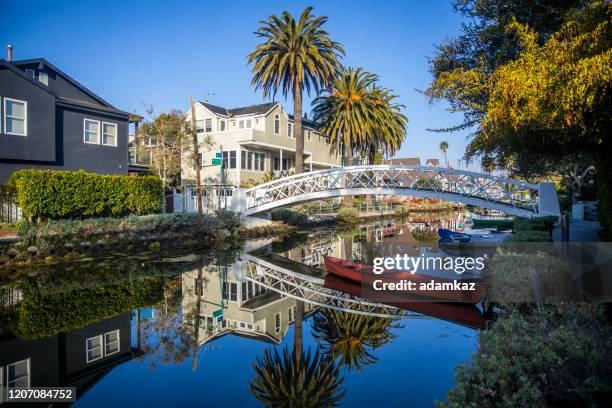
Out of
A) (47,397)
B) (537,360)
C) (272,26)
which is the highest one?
(272,26)

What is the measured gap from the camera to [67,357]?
9.09m

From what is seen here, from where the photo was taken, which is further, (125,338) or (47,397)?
(125,338)

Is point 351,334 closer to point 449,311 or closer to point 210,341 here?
point 449,311

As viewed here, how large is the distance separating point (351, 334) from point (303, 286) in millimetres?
5407

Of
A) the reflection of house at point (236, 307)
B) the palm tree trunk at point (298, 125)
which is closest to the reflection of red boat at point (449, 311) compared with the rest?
the reflection of house at point (236, 307)

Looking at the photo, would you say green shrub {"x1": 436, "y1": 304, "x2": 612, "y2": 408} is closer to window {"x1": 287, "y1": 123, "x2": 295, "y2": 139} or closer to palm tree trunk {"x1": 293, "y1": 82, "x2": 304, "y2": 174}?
palm tree trunk {"x1": 293, "y1": 82, "x2": 304, "y2": 174}

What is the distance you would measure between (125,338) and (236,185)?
24672mm

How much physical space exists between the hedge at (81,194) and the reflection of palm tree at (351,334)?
15.0 meters

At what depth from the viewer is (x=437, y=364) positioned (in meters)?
8.60

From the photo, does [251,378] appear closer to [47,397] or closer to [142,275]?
[47,397]

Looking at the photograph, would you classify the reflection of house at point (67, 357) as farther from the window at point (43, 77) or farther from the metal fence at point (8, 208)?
the window at point (43, 77)

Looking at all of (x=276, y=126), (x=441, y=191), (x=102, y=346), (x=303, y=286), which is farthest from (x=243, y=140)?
(x=102, y=346)

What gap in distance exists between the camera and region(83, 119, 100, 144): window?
26984mm

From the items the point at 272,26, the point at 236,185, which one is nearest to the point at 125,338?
the point at 236,185
